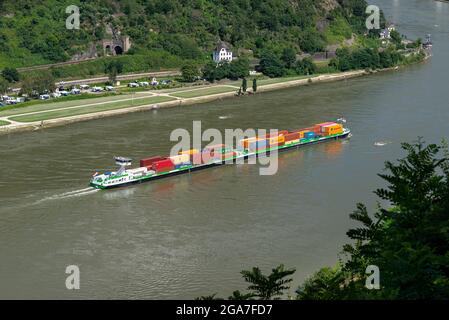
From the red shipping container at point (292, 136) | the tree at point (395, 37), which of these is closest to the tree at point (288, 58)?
the tree at point (395, 37)

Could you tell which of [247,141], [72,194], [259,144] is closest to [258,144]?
[259,144]

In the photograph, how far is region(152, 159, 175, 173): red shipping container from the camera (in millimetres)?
23016

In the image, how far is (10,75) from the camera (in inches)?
1479

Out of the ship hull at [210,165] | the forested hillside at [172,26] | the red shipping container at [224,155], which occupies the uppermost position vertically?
the forested hillside at [172,26]

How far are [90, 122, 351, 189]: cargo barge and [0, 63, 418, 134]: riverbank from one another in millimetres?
8117

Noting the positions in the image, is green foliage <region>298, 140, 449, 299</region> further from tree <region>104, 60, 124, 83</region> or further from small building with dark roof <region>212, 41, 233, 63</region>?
small building with dark roof <region>212, 41, 233, 63</region>

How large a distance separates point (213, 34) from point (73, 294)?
35159 mm

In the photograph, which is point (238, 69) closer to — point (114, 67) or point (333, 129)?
point (114, 67)

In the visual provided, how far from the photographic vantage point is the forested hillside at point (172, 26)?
136 ft

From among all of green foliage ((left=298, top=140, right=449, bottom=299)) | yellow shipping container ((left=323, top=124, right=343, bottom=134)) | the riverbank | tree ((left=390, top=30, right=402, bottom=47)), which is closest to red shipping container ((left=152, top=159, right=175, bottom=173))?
yellow shipping container ((left=323, top=124, right=343, bottom=134))

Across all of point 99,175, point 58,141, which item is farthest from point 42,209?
point 58,141

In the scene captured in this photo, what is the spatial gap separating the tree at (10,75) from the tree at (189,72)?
8999 millimetres

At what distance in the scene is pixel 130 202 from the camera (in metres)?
20.6

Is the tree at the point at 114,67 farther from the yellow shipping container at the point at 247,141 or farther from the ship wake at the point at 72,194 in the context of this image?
the ship wake at the point at 72,194
